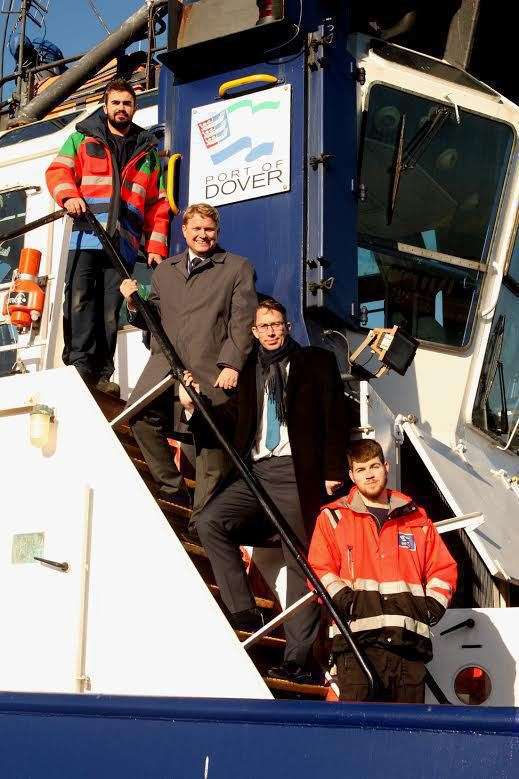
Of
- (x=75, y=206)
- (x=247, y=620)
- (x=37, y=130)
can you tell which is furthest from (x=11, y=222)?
(x=247, y=620)

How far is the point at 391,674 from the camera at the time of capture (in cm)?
460

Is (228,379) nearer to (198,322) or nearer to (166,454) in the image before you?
(198,322)

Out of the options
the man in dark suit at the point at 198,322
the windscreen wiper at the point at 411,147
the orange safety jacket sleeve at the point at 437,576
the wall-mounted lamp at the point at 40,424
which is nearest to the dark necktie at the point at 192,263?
the man in dark suit at the point at 198,322

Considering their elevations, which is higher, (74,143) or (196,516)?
(74,143)

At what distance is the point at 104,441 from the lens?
5344 millimetres

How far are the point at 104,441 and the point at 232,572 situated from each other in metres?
0.79

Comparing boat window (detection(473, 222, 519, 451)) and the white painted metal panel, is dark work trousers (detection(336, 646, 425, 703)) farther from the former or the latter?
boat window (detection(473, 222, 519, 451))

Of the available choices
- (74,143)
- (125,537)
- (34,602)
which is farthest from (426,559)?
(74,143)

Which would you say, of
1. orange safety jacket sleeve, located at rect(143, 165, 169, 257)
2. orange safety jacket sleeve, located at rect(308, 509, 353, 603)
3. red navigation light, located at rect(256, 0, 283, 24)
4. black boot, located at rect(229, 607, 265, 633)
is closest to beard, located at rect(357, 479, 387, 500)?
orange safety jacket sleeve, located at rect(308, 509, 353, 603)

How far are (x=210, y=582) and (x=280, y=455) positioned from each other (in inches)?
27.3

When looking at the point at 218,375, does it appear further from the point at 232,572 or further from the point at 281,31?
the point at 281,31

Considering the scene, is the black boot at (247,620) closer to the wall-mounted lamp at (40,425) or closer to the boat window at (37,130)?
the wall-mounted lamp at (40,425)

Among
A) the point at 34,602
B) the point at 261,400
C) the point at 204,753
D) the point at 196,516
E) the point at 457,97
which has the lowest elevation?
the point at 204,753

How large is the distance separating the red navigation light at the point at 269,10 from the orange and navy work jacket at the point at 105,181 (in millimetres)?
903
